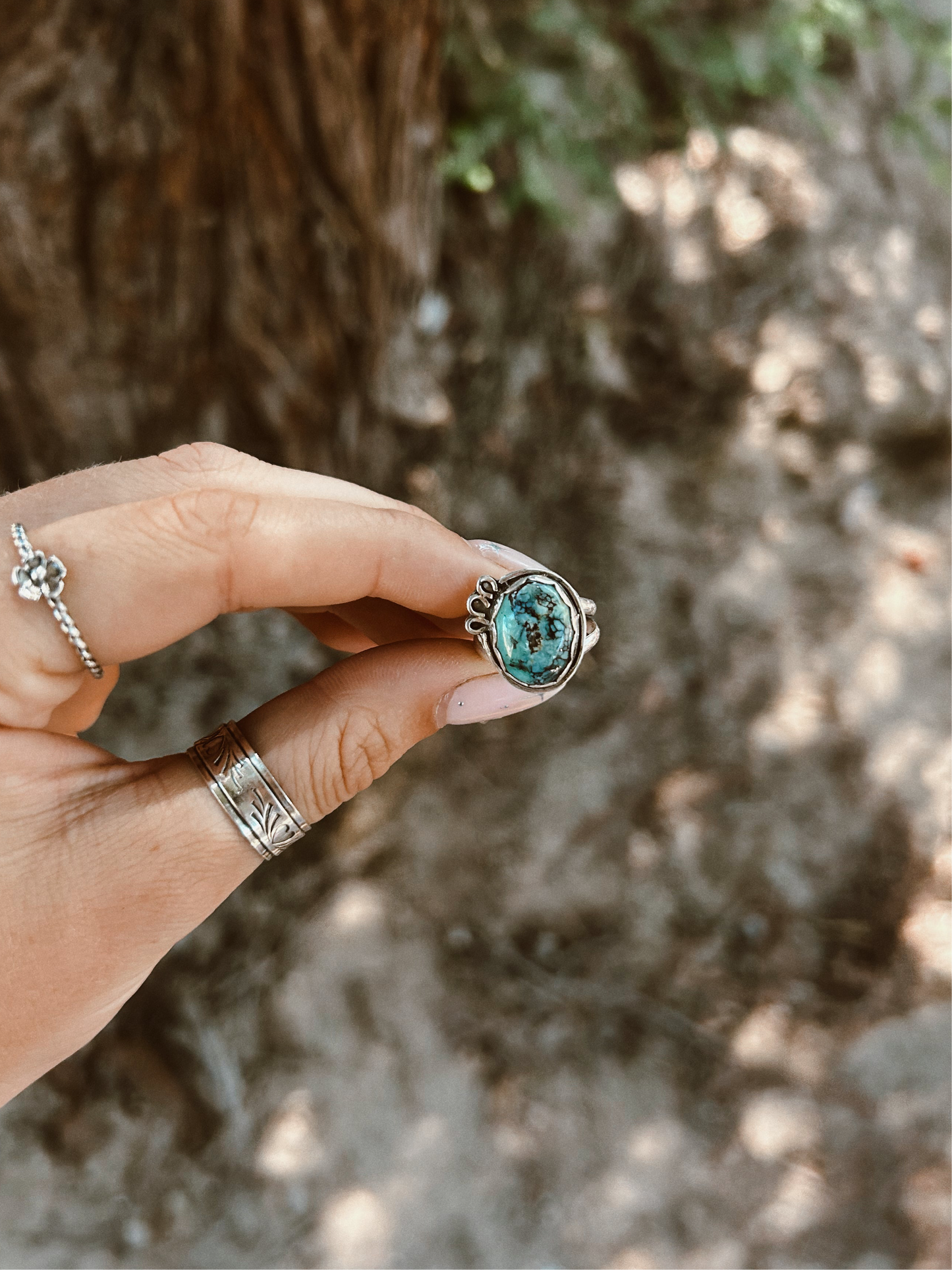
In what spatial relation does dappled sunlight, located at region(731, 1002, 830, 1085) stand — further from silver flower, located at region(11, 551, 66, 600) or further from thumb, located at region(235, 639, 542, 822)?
silver flower, located at region(11, 551, 66, 600)

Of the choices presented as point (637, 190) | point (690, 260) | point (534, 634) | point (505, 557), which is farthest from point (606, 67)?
point (534, 634)

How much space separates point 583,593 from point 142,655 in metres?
1.78

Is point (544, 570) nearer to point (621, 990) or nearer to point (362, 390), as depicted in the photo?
point (362, 390)

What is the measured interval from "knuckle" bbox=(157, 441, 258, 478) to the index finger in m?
0.17

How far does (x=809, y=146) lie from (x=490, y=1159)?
3.41 meters

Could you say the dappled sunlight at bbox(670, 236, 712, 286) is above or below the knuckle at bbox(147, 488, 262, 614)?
above

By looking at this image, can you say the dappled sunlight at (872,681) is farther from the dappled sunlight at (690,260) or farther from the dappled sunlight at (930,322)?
the dappled sunlight at (690,260)

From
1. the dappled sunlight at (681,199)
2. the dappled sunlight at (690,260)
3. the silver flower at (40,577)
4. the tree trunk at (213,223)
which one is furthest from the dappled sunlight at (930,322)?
the silver flower at (40,577)

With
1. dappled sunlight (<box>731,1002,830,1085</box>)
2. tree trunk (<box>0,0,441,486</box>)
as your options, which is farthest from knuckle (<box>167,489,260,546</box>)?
dappled sunlight (<box>731,1002,830,1085</box>)

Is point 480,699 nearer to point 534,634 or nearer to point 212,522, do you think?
point 534,634

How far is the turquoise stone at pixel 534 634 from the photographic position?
1677 mm

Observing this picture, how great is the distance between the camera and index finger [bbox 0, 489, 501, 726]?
1560 mm

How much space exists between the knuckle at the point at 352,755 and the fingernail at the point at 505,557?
15.8 inches

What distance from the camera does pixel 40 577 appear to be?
1517mm
